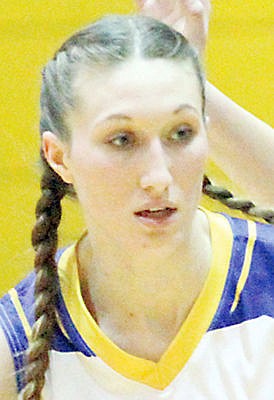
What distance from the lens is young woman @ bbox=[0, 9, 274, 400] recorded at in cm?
85

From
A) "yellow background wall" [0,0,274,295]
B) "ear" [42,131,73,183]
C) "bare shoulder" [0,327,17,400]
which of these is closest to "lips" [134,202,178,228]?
"ear" [42,131,73,183]

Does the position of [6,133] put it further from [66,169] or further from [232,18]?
[66,169]

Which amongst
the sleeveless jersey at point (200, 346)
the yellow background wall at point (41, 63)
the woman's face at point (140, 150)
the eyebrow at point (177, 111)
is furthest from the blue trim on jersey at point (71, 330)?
the yellow background wall at point (41, 63)

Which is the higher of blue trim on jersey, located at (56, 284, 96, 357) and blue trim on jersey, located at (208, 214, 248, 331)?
blue trim on jersey, located at (208, 214, 248, 331)

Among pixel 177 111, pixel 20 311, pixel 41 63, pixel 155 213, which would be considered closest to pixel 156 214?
pixel 155 213

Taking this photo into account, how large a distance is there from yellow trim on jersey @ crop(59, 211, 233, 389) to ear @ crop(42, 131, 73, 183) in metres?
0.13

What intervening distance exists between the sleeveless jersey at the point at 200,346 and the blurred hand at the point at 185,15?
0.23 m

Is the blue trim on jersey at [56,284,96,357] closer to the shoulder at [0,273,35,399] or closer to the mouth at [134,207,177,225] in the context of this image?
the shoulder at [0,273,35,399]

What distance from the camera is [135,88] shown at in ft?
2.78

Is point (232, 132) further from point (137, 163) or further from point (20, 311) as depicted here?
point (20, 311)

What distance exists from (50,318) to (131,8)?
0.95 m

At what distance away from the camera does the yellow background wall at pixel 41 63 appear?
1.76 meters

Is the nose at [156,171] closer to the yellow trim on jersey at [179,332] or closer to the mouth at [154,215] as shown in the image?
the mouth at [154,215]

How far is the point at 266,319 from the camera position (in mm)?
937
